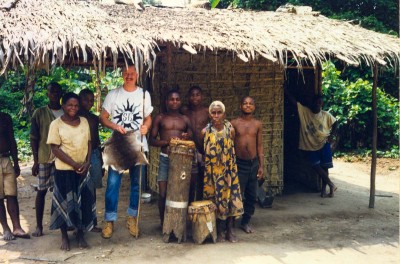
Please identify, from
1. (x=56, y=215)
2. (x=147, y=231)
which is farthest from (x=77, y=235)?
(x=147, y=231)

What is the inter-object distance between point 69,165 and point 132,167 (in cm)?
81

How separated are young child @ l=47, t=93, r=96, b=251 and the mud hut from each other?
714 mm

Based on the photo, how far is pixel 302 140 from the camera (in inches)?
303

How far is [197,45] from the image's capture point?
5426 mm

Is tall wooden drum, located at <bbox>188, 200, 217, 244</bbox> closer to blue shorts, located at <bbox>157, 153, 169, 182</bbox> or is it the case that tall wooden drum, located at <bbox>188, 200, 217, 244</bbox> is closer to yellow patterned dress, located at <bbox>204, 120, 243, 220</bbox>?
yellow patterned dress, located at <bbox>204, 120, 243, 220</bbox>

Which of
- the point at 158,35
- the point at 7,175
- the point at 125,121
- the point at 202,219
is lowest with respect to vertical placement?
the point at 202,219

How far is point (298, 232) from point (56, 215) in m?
3.09

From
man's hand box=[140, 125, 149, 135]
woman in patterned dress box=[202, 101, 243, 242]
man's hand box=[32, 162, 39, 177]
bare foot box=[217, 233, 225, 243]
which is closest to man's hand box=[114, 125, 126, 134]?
man's hand box=[140, 125, 149, 135]

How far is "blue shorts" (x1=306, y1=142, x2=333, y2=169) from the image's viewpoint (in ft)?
24.9

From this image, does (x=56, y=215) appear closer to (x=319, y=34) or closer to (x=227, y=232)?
(x=227, y=232)

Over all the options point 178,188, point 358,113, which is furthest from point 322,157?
point 358,113

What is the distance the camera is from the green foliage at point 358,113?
11914 mm

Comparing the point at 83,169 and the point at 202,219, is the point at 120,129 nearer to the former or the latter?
the point at 83,169

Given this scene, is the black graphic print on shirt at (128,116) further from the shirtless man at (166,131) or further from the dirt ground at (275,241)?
the dirt ground at (275,241)
